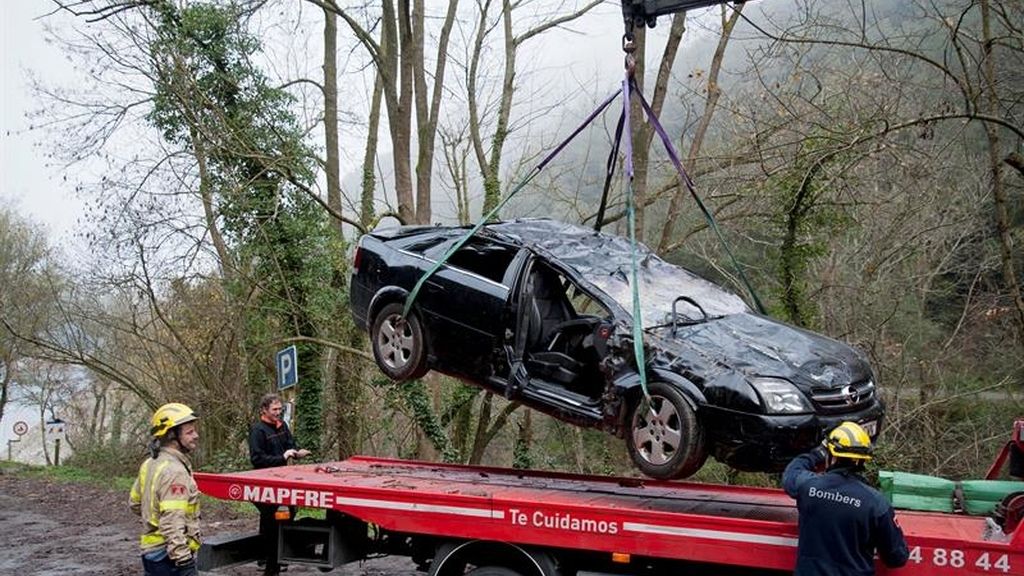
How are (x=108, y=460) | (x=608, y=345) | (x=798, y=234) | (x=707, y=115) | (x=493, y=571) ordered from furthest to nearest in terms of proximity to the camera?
1. (x=108, y=460)
2. (x=707, y=115)
3. (x=798, y=234)
4. (x=608, y=345)
5. (x=493, y=571)

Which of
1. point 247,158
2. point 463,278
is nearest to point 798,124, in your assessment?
point 463,278

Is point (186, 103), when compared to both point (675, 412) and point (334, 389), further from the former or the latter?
point (675, 412)

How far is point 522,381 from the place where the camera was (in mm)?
6645

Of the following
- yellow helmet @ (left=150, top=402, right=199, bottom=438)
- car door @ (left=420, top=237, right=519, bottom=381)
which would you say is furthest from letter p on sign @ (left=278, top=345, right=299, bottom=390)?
yellow helmet @ (left=150, top=402, right=199, bottom=438)

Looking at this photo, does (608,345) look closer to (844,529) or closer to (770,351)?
(770,351)

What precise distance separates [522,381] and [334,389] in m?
10.8

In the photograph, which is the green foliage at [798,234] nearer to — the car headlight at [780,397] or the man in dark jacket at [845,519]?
the car headlight at [780,397]

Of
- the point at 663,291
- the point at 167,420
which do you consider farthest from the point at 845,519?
the point at 167,420

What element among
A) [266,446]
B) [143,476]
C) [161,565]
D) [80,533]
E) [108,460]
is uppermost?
[266,446]

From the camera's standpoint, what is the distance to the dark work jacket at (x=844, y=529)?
4527 mm

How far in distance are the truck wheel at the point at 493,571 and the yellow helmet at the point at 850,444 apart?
211 centimetres

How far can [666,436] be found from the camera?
5512mm

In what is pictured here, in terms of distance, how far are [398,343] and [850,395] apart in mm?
3568

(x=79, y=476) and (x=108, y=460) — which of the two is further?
(x=108, y=460)
